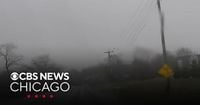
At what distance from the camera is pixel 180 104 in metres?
7.78

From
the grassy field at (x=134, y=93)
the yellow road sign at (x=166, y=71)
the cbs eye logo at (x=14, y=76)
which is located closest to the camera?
the cbs eye logo at (x=14, y=76)

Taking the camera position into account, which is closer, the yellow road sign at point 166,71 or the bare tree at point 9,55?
the bare tree at point 9,55

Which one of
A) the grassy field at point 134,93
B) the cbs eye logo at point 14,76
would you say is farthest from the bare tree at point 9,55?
the grassy field at point 134,93

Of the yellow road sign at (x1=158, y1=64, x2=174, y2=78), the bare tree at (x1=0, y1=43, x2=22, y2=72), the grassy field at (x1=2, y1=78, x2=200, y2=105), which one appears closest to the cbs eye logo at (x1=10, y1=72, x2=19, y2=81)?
the bare tree at (x1=0, y1=43, x2=22, y2=72)

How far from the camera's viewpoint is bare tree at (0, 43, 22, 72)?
24.3 ft

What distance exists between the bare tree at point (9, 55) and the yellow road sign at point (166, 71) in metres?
2.12

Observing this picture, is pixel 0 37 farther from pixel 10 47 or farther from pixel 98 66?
pixel 98 66

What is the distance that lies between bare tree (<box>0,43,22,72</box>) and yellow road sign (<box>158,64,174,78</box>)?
6.95 feet

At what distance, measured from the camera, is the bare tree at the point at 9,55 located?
7.41 metres

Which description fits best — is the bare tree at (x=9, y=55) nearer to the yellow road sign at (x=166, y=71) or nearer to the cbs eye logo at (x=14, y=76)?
the cbs eye logo at (x=14, y=76)

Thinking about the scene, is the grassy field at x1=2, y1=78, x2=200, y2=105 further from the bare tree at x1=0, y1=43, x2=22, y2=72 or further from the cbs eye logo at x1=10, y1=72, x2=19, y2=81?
the bare tree at x1=0, y1=43, x2=22, y2=72

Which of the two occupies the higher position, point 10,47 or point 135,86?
point 10,47

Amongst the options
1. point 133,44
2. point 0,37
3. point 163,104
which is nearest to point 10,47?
point 0,37

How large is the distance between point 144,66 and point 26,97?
6.02 ft
